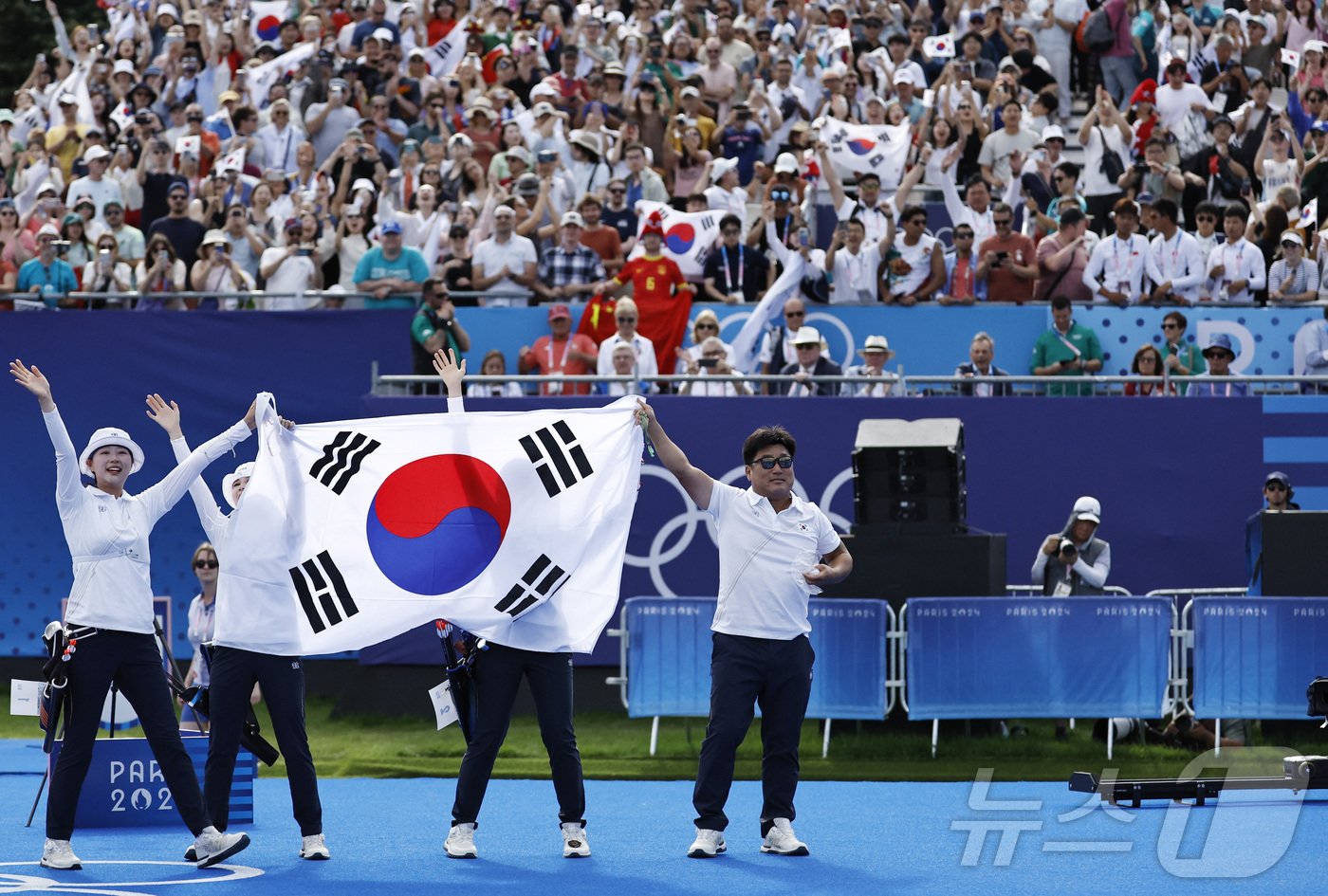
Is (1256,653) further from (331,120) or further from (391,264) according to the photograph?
(331,120)

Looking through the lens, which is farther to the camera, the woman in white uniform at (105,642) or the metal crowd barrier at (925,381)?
the metal crowd barrier at (925,381)

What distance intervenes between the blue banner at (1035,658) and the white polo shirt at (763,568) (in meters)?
4.77

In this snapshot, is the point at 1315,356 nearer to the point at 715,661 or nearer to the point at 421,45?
the point at 715,661

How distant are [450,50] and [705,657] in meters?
10.7

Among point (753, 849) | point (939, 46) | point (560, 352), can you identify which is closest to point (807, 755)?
point (753, 849)

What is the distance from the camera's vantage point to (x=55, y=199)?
20.0 metres

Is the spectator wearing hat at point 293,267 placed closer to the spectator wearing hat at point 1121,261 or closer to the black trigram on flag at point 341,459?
the spectator wearing hat at point 1121,261

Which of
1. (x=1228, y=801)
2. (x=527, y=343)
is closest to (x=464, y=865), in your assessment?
(x=1228, y=801)

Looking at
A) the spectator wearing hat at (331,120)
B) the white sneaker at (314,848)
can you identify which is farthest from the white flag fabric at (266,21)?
the white sneaker at (314,848)

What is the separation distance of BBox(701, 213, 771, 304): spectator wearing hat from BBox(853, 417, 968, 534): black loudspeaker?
3394 millimetres

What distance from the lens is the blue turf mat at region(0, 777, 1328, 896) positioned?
9359 millimetres

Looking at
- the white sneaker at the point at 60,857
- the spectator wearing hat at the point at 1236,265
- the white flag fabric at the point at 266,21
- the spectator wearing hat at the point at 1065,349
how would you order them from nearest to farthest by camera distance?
the white sneaker at the point at 60,857 → the spectator wearing hat at the point at 1065,349 → the spectator wearing hat at the point at 1236,265 → the white flag fabric at the point at 266,21

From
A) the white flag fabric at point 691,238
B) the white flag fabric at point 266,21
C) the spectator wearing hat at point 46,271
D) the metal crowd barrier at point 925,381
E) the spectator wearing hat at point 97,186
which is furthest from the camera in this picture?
the white flag fabric at point 266,21

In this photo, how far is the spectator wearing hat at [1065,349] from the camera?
17219mm
